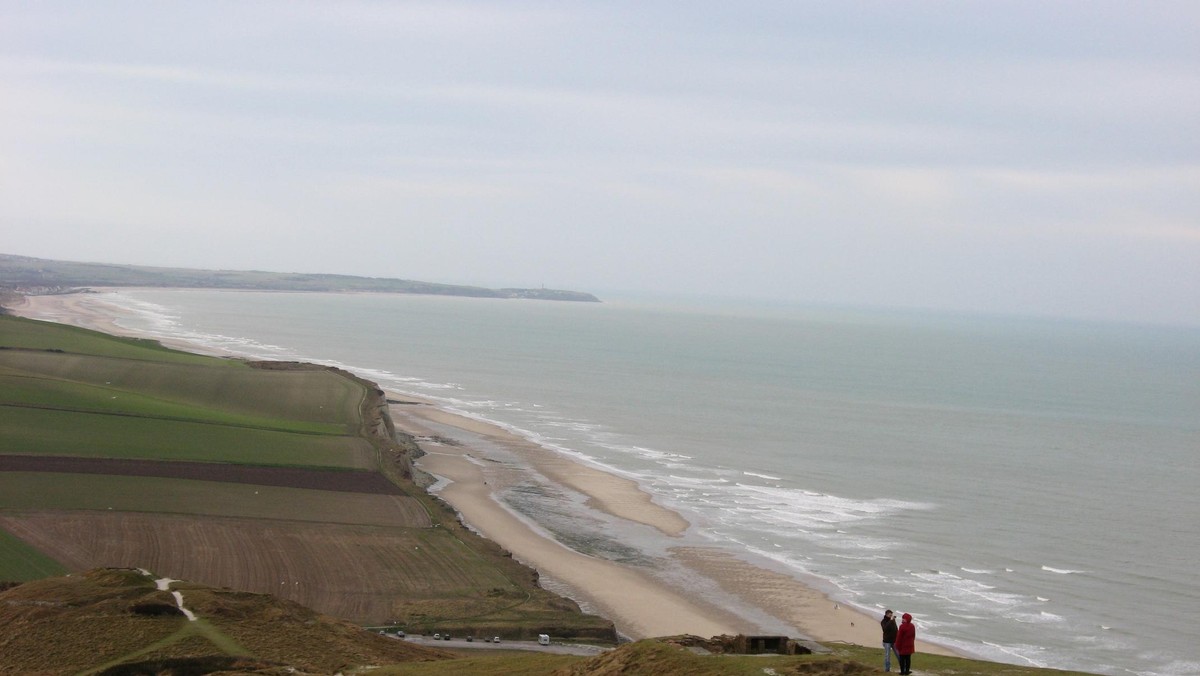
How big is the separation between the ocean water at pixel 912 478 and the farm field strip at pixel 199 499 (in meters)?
10.3

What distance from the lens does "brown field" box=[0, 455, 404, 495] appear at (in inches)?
2000

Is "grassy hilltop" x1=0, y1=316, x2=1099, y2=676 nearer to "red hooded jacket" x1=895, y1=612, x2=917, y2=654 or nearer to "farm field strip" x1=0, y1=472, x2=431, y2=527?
"farm field strip" x1=0, y1=472, x2=431, y2=527

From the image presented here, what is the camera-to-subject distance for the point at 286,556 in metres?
41.6

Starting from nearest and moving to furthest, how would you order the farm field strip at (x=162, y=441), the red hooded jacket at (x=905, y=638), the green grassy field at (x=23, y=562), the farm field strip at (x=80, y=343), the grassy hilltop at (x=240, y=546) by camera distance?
1. the red hooded jacket at (x=905, y=638)
2. the grassy hilltop at (x=240, y=546)
3. the green grassy field at (x=23, y=562)
4. the farm field strip at (x=162, y=441)
5. the farm field strip at (x=80, y=343)

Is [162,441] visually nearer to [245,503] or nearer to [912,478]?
[245,503]

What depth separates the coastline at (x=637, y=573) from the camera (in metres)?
40.3

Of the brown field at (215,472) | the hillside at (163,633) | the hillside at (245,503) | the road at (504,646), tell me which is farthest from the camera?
the brown field at (215,472)

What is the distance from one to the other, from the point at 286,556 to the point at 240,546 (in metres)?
2.38

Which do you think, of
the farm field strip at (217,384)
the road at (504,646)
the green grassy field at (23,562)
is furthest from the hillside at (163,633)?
the farm field strip at (217,384)

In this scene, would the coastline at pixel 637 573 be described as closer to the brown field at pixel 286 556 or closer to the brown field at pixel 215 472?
the brown field at pixel 286 556

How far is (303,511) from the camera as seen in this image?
1928 inches

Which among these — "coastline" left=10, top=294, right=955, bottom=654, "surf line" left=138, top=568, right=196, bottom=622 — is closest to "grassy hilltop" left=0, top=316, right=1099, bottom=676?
"surf line" left=138, top=568, right=196, bottom=622

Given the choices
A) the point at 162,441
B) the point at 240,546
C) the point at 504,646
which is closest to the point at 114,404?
the point at 162,441

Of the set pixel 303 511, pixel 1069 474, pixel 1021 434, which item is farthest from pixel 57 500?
pixel 1021 434
